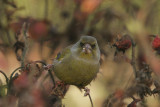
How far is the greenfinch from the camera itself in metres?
2.54

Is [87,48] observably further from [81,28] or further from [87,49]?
[81,28]

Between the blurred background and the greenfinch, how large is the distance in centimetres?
71

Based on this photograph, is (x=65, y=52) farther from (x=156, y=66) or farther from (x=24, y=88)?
(x=24, y=88)

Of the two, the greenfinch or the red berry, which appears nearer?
the red berry

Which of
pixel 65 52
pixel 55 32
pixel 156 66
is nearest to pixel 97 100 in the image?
pixel 55 32

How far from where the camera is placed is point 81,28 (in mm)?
4461

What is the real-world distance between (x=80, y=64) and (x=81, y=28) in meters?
1.95

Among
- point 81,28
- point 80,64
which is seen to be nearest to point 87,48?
point 80,64

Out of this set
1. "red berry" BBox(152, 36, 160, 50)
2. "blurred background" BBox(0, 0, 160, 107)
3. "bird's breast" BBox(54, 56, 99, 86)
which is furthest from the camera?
"blurred background" BBox(0, 0, 160, 107)

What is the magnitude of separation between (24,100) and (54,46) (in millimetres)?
2946

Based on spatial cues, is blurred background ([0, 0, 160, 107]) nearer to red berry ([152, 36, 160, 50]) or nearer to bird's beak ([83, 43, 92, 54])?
bird's beak ([83, 43, 92, 54])

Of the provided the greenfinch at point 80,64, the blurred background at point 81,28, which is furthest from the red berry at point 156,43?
the blurred background at point 81,28

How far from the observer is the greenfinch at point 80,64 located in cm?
254

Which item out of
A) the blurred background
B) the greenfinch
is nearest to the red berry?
the greenfinch
